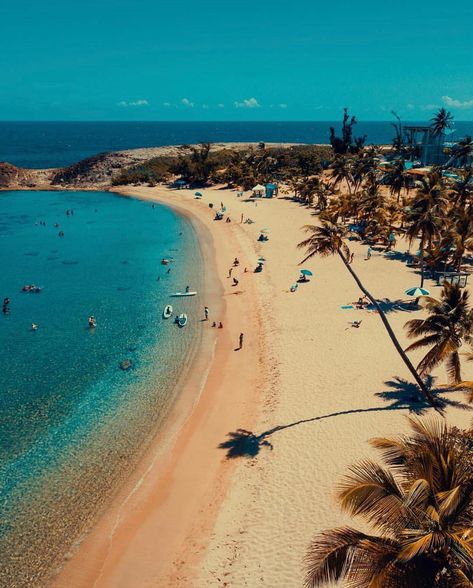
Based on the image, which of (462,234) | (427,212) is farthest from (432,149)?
(427,212)

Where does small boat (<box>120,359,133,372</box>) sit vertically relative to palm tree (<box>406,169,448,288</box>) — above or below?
below

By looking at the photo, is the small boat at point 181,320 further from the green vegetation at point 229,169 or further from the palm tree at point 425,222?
the green vegetation at point 229,169

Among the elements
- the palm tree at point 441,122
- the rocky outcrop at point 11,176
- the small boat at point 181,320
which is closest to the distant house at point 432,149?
the palm tree at point 441,122

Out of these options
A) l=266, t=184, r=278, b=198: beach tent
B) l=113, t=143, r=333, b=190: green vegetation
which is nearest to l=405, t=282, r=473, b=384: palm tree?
l=266, t=184, r=278, b=198: beach tent

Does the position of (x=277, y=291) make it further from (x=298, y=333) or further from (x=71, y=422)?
(x=71, y=422)

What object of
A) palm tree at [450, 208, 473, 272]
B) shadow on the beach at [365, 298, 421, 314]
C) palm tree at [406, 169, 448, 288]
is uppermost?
palm tree at [406, 169, 448, 288]

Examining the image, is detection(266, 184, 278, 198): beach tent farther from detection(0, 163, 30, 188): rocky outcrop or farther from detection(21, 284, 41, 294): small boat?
detection(0, 163, 30, 188): rocky outcrop

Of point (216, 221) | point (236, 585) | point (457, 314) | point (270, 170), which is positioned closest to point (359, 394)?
point (457, 314)

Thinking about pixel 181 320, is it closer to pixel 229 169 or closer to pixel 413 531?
pixel 413 531
